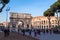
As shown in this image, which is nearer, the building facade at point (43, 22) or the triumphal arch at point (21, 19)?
the building facade at point (43, 22)

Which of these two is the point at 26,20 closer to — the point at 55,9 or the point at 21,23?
the point at 21,23

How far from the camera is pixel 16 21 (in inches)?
4048

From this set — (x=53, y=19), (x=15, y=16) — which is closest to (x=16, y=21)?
(x=15, y=16)

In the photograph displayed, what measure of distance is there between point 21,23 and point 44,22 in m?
24.0

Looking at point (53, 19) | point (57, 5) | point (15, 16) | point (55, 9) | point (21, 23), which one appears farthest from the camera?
point (21, 23)

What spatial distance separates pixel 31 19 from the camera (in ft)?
347

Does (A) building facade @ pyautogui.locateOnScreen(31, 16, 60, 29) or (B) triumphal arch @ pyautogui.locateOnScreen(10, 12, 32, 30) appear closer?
(A) building facade @ pyautogui.locateOnScreen(31, 16, 60, 29)

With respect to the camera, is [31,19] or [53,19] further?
[31,19]

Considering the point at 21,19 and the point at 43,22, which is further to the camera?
the point at 21,19

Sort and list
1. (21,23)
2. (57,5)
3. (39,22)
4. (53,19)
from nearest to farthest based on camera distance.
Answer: (57,5) < (53,19) < (39,22) < (21,23)

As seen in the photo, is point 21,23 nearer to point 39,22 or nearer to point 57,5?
point 39,22

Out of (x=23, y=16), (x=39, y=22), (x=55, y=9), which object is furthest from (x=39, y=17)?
(x=55, y=9)

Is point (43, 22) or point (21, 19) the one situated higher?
point (21, 19)

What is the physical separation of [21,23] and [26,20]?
8.02 m
